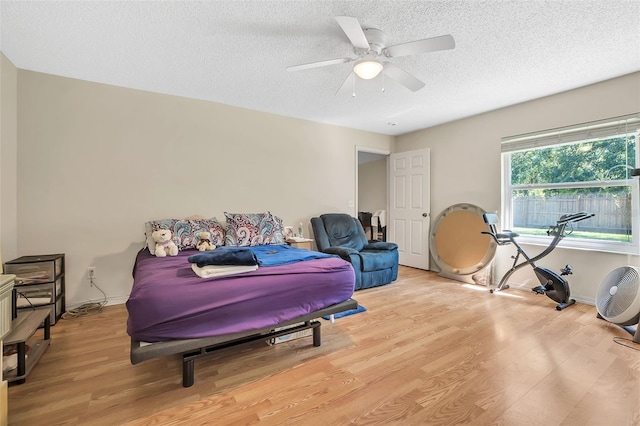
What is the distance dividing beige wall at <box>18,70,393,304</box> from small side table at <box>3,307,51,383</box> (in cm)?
100

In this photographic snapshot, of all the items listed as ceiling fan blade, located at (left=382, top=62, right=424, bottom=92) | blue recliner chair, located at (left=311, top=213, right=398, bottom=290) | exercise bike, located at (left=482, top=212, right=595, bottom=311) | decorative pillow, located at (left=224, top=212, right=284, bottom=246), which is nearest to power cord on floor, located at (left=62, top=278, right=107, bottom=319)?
decorative pillow, located at (left=224, top=212, right=284, bottom=246)

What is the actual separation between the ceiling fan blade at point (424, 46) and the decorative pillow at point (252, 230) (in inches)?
91.6

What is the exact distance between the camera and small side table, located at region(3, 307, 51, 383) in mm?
1673

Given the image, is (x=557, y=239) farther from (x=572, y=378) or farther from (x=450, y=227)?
(x=572, y=378)

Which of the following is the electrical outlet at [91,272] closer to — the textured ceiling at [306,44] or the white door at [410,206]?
the textured ceiling at [306,44]

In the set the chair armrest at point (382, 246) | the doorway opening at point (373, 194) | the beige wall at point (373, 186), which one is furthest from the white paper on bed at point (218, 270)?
the beige wall at point (373, 186)

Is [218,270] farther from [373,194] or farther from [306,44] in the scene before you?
[373,194]

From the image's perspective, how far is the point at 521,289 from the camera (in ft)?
12.1

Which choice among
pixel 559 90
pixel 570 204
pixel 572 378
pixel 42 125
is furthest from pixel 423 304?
pixel 42 125

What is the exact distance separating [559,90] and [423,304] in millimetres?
3085

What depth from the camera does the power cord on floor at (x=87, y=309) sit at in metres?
2.75

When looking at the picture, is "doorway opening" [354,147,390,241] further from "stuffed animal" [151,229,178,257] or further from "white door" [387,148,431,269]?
"stuffed animal" [151,229,178,257]

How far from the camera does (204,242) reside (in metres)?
2.89

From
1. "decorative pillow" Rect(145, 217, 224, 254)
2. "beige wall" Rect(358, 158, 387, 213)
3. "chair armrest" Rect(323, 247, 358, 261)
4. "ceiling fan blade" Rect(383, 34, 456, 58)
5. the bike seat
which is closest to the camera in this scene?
"ceiling fan blade" Rect(383, 34, 456, 58)
